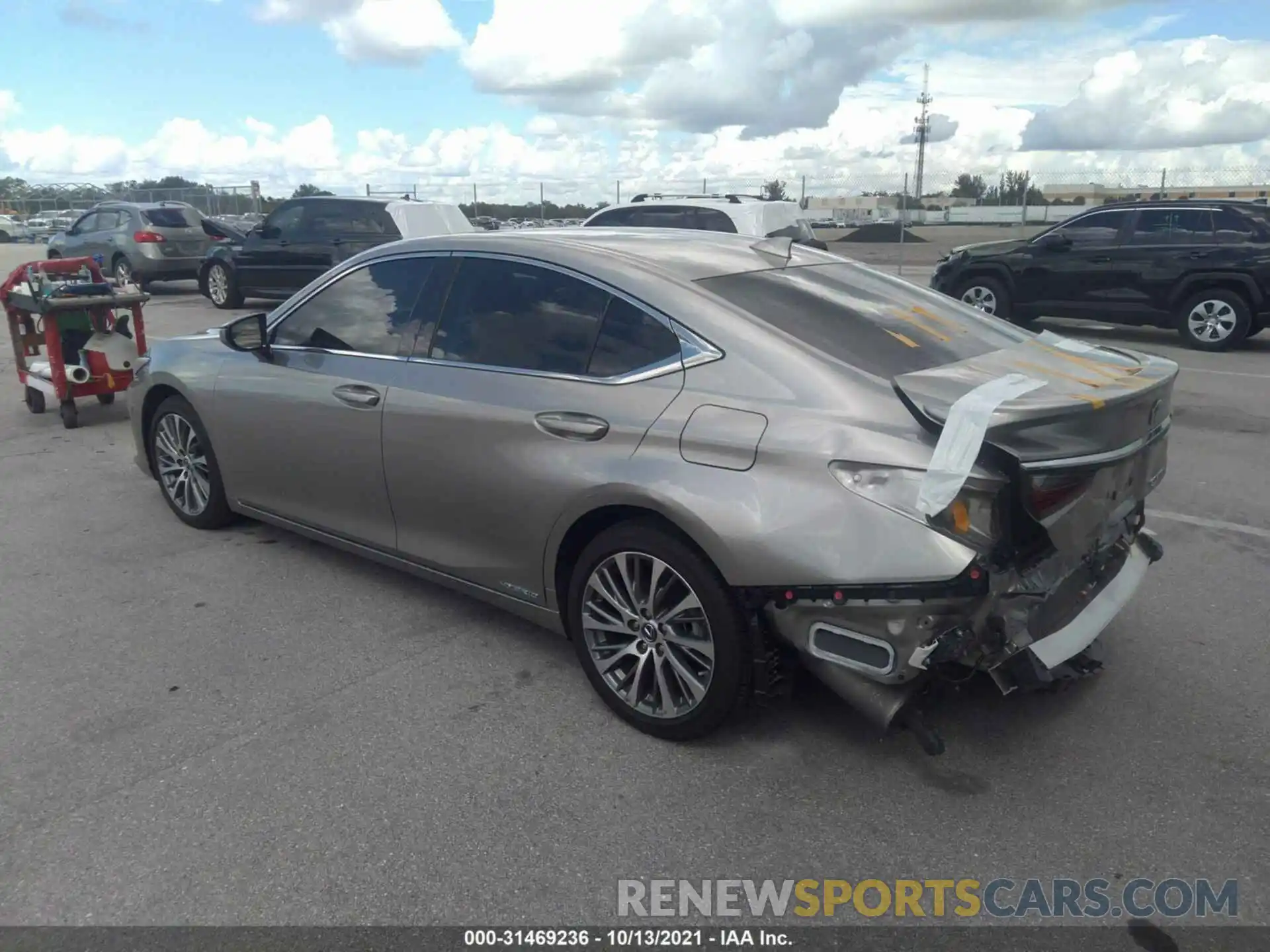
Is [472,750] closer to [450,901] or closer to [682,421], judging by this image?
[450,901]

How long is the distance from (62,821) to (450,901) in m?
1.26

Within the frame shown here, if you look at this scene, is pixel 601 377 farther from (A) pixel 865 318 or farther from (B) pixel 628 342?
(A) pixel 865 318

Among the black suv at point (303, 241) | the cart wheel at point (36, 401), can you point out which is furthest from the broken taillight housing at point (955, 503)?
the black suv at point (303, 241)

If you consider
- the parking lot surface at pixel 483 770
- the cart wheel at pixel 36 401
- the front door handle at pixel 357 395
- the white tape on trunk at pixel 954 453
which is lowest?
the parking lot surface at pixel 483 770

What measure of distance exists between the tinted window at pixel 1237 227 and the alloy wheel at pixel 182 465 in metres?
11.7

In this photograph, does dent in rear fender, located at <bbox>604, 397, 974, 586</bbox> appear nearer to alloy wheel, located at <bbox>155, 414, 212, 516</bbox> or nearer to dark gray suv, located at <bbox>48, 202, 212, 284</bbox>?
alloy wheel, located at <bbox>155, 414, 212, 516</bbox>

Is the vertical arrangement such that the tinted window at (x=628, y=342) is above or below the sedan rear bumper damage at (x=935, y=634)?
above

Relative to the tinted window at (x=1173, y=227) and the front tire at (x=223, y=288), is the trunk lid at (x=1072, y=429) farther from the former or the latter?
the front tire at (x=223, y=288)

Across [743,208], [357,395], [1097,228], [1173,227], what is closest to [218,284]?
[743,208]

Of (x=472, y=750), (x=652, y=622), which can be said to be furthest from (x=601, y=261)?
(x=472, y=750)

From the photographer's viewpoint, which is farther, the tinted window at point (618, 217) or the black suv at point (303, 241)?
Result: the black suv at point (303, 241)

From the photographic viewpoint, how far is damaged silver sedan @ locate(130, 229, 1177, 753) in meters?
2.86

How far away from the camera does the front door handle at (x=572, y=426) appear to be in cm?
344

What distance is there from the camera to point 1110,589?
3471mm
